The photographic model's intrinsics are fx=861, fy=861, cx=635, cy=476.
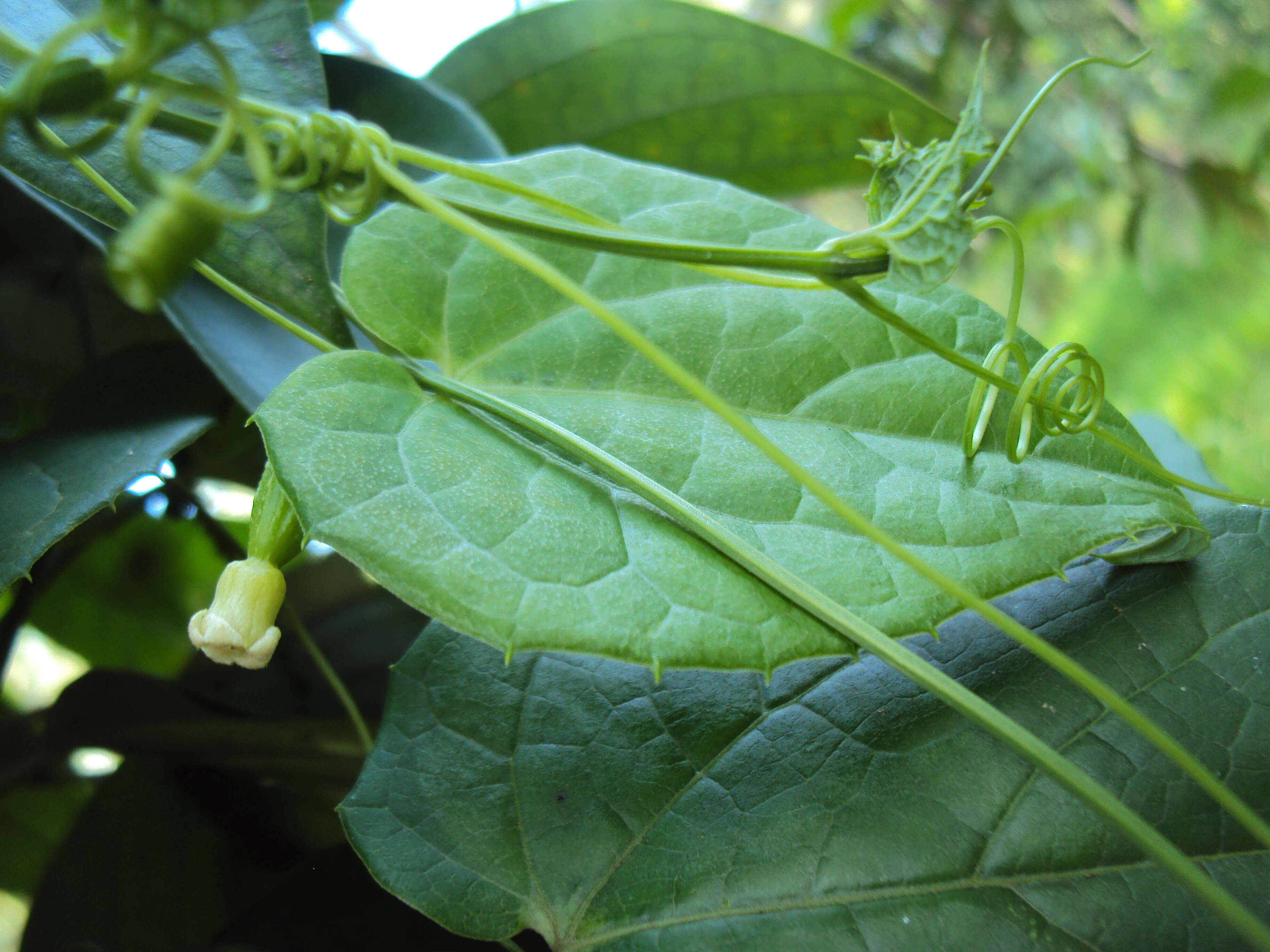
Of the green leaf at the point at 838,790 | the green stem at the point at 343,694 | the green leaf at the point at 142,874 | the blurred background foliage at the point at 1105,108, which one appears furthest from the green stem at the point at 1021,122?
the blurred background foliage at the point at 1105,108

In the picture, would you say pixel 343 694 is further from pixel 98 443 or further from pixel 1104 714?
pixel 1104 714

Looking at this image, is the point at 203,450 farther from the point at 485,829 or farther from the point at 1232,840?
the point at 1232,840

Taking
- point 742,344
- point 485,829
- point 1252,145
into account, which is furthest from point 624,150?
point 1252,145

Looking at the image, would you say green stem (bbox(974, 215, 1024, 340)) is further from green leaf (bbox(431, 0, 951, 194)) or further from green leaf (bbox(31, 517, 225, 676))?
green leaf (bbox(31, 517, 225, 676))

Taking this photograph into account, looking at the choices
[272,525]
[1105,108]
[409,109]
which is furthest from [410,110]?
[1105,108]

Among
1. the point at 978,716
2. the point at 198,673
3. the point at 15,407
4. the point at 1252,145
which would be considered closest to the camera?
the point at 978,716

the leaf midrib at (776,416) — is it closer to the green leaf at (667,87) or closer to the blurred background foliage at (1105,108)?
the green leaf at (667,87)
